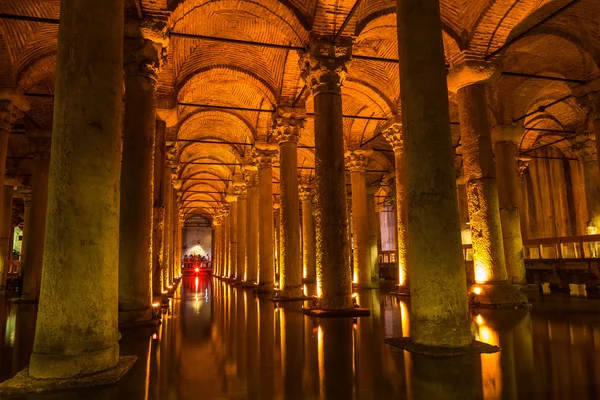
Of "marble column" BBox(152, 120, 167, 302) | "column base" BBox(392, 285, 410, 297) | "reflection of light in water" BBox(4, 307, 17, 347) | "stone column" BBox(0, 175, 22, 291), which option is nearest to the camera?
"reflection of light in water" BBox(4, 307, 17, 347)

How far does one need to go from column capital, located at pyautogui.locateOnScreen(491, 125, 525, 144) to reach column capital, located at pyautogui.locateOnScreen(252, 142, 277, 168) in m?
7.63

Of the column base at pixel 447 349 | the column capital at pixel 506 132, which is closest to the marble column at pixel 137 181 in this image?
the column base at pixel 447 349

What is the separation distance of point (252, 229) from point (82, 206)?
14401 millimetres

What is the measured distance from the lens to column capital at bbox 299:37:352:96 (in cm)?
945

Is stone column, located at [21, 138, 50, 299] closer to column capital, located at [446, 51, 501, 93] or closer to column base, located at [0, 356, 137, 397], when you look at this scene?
column base, located at [0, 356, 137, 397]

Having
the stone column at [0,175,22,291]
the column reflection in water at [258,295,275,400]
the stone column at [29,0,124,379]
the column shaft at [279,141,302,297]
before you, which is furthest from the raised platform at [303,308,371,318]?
the stone column at [0,175,22,291]

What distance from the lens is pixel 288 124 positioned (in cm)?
1325

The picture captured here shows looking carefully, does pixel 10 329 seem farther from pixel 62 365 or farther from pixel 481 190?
→ pixel 481 190

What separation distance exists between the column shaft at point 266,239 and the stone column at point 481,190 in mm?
7233

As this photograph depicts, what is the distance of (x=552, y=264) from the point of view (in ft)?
49.4

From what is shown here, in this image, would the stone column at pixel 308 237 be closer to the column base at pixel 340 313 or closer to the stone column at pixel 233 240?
the stone column at pixel 233 240

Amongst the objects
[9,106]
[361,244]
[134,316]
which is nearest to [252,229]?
[361,244]

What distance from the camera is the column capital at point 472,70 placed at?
1021 cm

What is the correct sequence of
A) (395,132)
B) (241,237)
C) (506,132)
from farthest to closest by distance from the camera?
1. (241,237)
2. (395,132)
3. (506,132)
